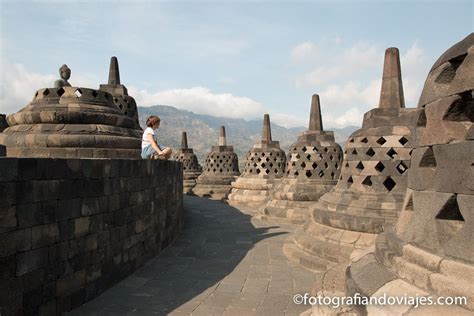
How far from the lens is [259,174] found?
1540 cm

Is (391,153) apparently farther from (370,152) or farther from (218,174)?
(218,174)

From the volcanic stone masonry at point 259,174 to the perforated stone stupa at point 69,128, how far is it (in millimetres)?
7961

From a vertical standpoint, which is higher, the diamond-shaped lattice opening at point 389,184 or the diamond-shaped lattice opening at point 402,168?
the diamond-shaped lattice opening at point 402,168

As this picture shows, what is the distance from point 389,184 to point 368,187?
0.40 metres

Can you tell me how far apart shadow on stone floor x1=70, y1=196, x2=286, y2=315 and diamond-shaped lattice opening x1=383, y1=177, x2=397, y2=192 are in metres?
3.01

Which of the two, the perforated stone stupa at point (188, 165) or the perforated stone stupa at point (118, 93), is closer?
the perforated stone stupa at point (118, 93)

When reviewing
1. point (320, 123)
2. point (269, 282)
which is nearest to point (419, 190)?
point (269, 282)

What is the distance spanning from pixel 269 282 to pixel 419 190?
2.94m

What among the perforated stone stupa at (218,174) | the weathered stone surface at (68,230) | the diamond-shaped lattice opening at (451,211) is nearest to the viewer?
the diamond-shaped lattice opening at (451,211)

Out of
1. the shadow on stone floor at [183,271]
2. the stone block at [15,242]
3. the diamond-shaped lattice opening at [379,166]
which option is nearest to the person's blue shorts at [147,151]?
the shadow on stone floor at [183,271]

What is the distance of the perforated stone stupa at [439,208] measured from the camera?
245 centimetres

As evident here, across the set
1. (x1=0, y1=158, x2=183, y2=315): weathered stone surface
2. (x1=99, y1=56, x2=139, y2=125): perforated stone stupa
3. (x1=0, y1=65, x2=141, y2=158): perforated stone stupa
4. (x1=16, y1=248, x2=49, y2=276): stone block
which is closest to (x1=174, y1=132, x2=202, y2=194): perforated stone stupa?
(x1=99, y1=56, x2=139, y2=125): perforated stone stupa

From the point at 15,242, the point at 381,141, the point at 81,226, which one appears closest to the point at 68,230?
the point at 81,226

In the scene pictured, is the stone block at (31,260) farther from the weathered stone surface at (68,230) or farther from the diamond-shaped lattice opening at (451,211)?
the diamond-shaped lattice opening at (451,211)
